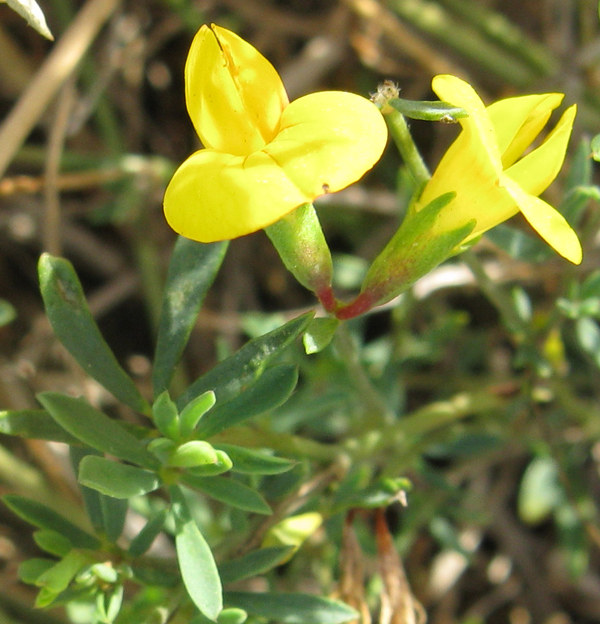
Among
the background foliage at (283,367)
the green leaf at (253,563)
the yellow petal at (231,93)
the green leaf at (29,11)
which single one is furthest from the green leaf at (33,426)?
the green leaf at (29,11)

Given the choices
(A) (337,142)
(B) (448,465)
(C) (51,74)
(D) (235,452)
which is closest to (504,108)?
(A) (337,142)

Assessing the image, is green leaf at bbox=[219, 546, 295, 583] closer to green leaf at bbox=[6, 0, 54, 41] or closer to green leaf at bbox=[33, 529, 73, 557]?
green leaf at bbox=[33, 529, 73, 557]

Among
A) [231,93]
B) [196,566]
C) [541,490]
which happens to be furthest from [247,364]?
[541,490]

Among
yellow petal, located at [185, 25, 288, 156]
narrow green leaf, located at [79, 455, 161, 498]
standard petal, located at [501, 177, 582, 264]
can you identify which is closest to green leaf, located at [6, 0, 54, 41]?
yellow petal, located at [185, 25, 288, 156]

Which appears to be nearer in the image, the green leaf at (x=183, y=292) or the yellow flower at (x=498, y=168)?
the yellow flower at (x=498, y=168)

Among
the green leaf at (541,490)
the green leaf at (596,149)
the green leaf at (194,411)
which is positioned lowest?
the green leaf at (541,490)

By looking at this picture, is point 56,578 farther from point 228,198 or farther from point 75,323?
point 228,198

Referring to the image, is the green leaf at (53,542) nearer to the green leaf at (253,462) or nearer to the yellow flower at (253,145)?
the green leaf at (253,462)
